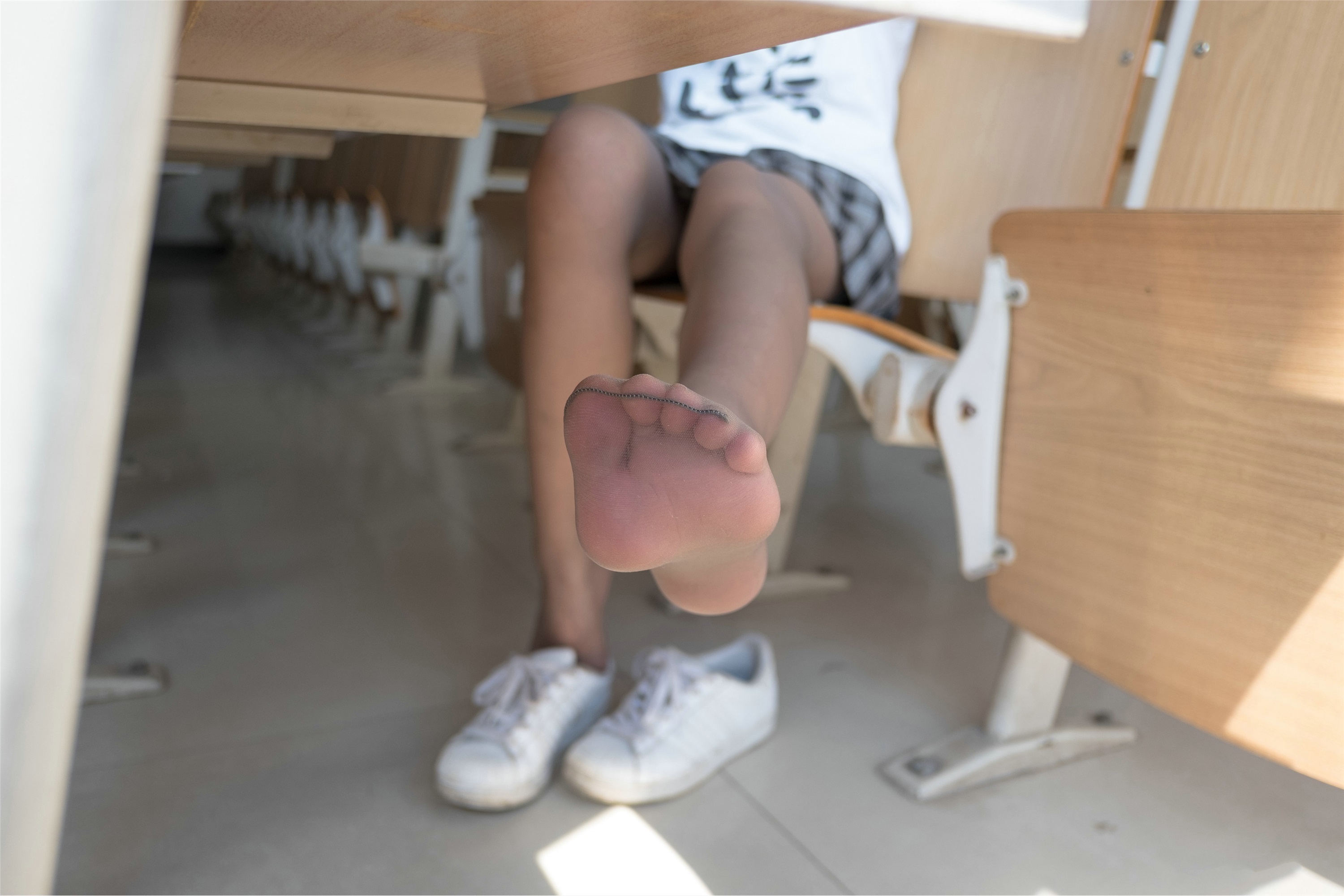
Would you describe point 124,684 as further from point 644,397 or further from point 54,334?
point 54,334

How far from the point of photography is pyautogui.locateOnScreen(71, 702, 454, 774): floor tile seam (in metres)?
0.81

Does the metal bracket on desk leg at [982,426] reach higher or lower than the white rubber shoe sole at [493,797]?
higher

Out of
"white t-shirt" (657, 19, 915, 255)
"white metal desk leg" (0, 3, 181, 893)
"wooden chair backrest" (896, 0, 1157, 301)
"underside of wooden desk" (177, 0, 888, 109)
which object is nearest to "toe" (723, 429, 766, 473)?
"underside of wooden desk" (177, 0, 888, 109)

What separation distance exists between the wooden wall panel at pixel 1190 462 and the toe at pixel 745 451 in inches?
12.4

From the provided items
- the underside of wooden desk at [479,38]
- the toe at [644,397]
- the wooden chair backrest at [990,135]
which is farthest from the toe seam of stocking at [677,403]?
the wooden chair backrest at [990,135]

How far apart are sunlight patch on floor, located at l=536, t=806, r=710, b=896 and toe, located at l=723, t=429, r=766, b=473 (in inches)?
14.6

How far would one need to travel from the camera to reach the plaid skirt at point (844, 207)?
887 millimetres

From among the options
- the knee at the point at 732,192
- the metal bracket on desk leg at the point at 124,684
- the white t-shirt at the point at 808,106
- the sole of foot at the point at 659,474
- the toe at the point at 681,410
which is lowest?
the metal bracket on desk leg at the point at 124,684

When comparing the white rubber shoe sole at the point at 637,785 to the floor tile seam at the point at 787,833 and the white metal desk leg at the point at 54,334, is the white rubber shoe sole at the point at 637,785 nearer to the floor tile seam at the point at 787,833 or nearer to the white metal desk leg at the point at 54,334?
the floor tile seam at the point at 787,833

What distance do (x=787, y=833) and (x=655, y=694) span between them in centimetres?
15

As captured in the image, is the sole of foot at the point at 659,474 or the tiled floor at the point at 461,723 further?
the tiled floor at the point at 461,723

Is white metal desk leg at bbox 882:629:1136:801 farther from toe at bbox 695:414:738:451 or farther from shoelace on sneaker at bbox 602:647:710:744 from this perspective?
toe at bbox 695:414:738:451

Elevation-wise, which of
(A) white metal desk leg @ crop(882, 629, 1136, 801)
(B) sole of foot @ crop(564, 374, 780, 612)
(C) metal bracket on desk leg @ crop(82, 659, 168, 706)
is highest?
(B) sole of foot @ crop(564, 374, 780, 612)

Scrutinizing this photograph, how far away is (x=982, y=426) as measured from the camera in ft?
2.58
